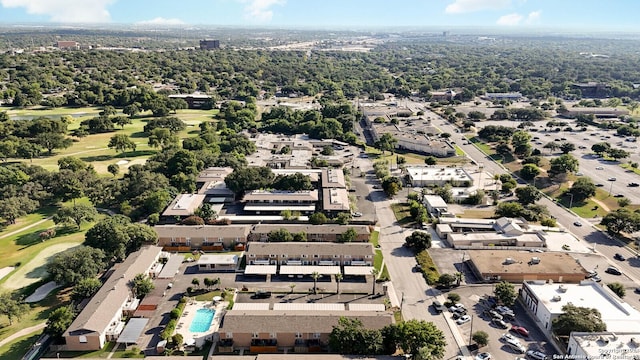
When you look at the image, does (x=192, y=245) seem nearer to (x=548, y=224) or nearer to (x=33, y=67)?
(x=548, y=224)

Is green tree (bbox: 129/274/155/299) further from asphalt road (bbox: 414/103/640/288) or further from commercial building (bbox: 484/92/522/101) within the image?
commercial building (bbox: 484/92/522/101)

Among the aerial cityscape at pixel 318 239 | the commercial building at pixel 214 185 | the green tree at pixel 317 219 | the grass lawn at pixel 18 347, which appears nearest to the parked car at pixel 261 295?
the aerial cityscape at pixel 318 239

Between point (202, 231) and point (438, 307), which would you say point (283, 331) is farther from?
point (202, 231)

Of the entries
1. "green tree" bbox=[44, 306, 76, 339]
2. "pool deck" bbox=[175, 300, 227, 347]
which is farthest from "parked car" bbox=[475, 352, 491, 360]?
"green tree" bbox=[44, 306, 76, 339]

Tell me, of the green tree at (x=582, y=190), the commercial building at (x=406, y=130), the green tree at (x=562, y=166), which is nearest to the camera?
the green tree at (x=582, y=190)

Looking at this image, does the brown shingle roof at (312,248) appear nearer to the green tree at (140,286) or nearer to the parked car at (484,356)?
the green tree at (140,286)

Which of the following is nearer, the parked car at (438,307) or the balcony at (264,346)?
the balcony at (264,346)
